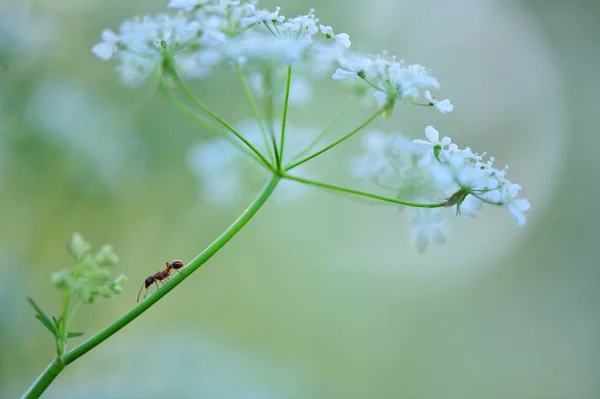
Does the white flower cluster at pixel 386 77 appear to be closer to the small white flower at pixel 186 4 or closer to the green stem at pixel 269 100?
the green stem at pixel 269 100

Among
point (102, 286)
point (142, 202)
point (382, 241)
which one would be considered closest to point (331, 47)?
point (102, 286)

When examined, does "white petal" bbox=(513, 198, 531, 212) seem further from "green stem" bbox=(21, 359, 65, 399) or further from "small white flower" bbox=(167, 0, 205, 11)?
"green stem" bbox=(21, 359, 65, 399)

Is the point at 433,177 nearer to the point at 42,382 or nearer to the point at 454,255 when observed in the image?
the point at 42,382

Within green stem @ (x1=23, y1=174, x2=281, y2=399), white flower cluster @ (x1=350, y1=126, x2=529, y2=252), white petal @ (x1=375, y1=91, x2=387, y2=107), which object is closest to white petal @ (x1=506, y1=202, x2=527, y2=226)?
white flower cluster @ (x1=350, y1=126, x2=529, y2=252)

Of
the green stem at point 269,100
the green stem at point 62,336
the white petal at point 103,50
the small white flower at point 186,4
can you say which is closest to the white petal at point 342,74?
the green stem at point 269,100

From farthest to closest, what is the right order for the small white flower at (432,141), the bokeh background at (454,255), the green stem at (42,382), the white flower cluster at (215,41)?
the bokeh background at (454,255)
the small white flower at (432,141)
the white flower cluster at (215,41)
the green stem at (42,382)

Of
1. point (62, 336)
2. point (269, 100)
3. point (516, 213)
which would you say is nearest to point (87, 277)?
point (62, 336)
